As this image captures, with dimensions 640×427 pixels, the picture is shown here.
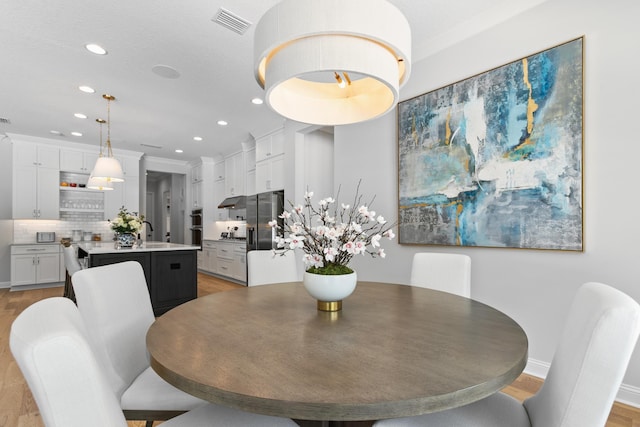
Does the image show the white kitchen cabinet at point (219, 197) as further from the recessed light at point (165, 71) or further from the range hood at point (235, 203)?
the recessed light at point (165, 71)

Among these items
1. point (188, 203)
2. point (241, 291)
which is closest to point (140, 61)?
point (241, 291)

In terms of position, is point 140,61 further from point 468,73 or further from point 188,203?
point 188,203

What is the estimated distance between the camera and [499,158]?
237 centimetres

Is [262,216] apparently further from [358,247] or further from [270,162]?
[358,247]

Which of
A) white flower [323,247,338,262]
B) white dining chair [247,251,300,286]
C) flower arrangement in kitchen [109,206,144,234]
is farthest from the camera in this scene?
flower arrangement in kitchen [109,206,144,234]

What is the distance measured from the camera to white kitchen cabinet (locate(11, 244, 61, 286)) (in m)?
5.32

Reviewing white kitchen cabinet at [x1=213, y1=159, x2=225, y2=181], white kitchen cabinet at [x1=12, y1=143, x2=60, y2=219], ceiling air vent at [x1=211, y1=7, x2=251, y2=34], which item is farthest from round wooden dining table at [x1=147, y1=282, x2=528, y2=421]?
white kitchen cabinet at [x1=12, y1=143, x2=60, y2=219]

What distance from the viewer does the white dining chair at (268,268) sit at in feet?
7.44

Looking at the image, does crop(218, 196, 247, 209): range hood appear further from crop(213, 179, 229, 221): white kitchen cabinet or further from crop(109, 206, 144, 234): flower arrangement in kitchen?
crop(109, 206, 144, 234): flower arrangement in kitchen

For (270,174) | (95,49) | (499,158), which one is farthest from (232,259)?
(499,158)

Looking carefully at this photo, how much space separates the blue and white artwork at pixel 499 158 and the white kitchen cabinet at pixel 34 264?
6.21 meters

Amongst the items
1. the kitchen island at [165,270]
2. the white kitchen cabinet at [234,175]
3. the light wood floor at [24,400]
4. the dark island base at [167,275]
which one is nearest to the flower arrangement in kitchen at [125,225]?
the kitchen island at [165,270]

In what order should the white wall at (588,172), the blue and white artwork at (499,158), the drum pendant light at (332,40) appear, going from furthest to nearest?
the blue and white artwork at (499,158), the white wall at (588,172), the drum pendant light at (332,40)

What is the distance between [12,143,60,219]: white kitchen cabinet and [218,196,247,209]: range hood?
9.78ft
